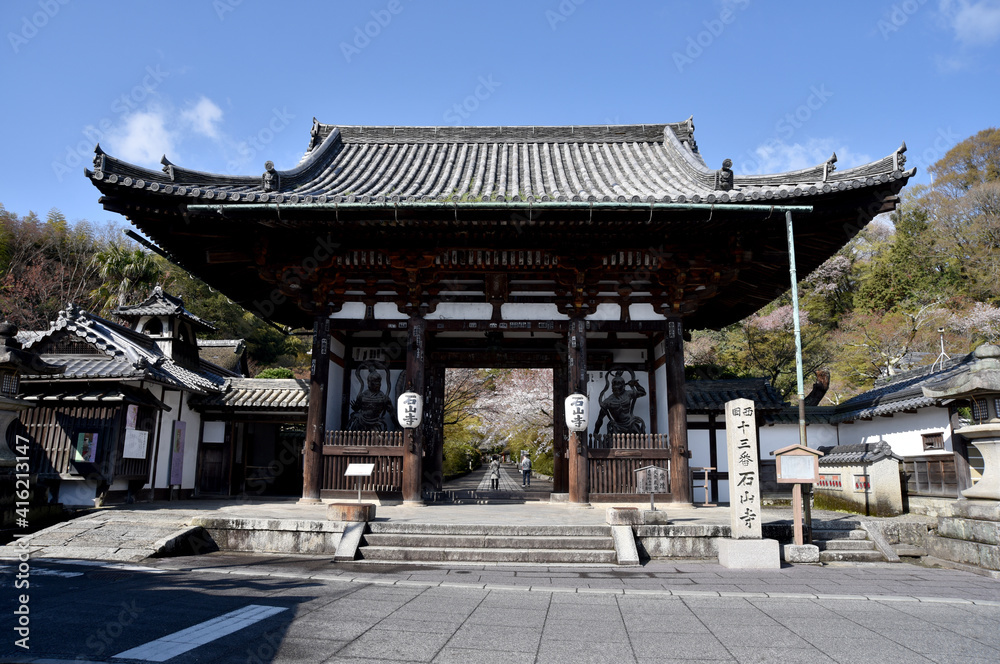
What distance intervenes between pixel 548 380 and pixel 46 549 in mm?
21804

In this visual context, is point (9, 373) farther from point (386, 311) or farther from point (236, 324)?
point (236, 324)

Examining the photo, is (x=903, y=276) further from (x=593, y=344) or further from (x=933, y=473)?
(x=593, y=344)

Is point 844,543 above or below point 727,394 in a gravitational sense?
below

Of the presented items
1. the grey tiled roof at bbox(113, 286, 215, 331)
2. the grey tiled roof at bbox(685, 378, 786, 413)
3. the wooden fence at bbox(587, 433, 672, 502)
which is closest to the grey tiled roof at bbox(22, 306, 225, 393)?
the grey tiled roof at bbox(113, 286, 215, 331)

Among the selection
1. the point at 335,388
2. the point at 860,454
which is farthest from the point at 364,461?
the point at 860,454

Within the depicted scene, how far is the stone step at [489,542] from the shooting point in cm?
832

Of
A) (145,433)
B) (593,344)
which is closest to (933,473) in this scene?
(593,344)

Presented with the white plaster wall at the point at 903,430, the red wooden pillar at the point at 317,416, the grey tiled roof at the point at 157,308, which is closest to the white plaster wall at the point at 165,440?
the grey tiled roof at the point at 157,308

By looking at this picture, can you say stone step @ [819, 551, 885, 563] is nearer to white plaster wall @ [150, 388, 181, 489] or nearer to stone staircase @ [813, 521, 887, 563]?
stone staircase @ [813, 521, 887, 563]

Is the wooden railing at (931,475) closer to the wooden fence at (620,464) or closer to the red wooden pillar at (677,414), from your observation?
the red wooden pillar at (677,414)

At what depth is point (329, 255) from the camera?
38.3 ft

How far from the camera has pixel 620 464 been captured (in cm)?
1170

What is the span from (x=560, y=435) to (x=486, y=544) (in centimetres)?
568

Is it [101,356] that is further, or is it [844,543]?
[101,356]
